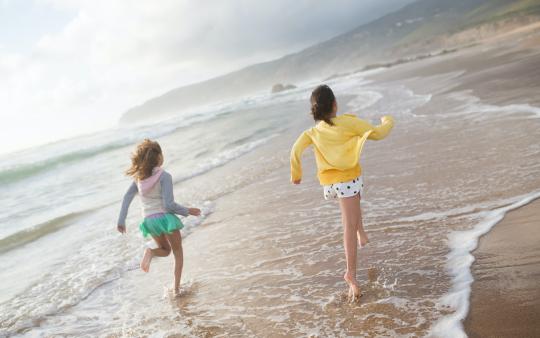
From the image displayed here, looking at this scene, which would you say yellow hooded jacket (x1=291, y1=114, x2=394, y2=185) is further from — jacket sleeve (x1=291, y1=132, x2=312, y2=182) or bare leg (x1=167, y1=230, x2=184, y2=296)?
bare leg (x1=167, y1=230, x2=184, y2=296)

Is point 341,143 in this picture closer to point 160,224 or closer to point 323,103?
point 323,103

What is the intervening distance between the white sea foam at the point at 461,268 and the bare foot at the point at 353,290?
0.67 metres

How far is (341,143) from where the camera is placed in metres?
3.77

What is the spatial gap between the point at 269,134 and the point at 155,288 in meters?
13.5

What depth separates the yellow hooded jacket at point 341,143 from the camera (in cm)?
375

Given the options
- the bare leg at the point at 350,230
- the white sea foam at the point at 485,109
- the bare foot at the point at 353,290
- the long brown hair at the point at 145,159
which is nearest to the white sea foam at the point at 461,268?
the bare foot at the point at 353,290

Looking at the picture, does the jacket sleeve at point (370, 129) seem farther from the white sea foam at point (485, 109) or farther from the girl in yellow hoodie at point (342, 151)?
the white sea foam at point (485, 109)

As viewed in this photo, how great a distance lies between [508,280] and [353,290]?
123cm

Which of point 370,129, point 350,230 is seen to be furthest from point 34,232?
point 370,129

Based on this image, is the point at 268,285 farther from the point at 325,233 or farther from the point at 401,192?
the point at 401,192

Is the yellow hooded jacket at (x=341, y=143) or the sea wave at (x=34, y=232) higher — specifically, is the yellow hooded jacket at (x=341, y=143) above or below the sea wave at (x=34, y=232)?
above

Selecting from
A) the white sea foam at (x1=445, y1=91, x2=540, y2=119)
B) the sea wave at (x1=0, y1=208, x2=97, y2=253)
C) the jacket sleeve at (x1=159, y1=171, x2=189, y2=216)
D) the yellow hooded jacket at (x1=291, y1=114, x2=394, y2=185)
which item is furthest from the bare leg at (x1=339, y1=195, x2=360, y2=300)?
the sea wave at (x1=0, y1=208, x2=97, y2=253)

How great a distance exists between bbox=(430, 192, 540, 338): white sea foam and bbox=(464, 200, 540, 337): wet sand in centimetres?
6

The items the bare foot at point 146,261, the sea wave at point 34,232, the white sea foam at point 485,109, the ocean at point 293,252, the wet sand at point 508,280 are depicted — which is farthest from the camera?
the white sea foam at point 485,109
